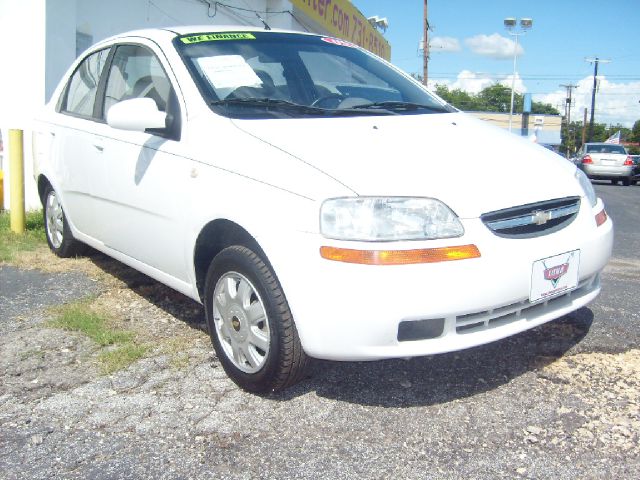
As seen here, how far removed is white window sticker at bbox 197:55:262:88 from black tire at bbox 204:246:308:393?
38.0 inches

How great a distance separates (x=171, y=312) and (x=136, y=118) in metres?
1.32

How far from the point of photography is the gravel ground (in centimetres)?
240

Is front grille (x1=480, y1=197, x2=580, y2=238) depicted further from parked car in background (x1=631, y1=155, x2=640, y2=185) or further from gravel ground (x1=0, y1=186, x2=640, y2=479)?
parked car in background (x1=631, y1=155, x2=640, y2=185)

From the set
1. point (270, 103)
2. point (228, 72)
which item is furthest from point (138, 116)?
point (270, 103)

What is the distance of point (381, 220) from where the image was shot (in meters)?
2.50

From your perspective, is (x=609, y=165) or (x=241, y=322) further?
(x=609, y=165)

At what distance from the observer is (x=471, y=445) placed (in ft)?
8.30

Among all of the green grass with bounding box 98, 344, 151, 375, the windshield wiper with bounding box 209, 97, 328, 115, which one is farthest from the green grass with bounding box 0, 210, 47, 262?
the windshield wiper with bounding box 209, 97, 328, 115

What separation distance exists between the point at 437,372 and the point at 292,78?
1755 millimetres

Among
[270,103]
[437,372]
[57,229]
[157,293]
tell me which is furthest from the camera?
[57,229]

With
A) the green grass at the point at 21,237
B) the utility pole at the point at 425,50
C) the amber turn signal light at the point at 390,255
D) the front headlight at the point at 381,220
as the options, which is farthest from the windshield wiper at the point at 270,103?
the utility pole at the point at 425,50

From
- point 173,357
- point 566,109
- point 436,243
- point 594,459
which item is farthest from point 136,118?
point 566,109

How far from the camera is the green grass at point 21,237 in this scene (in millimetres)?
5466

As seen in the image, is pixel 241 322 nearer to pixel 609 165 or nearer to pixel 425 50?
pixel 609 165
